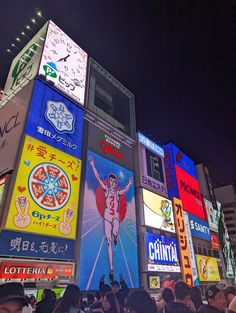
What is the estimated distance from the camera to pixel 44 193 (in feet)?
32.6

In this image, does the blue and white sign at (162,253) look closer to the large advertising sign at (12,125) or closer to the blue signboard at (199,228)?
the blue signboard at (199,228)

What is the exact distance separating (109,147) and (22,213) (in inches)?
302

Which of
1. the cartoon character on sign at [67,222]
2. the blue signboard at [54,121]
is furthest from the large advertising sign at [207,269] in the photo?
the blue signboard at [54,121]

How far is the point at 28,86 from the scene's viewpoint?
487 inches

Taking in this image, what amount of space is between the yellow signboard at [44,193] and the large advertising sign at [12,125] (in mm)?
582

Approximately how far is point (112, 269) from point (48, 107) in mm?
8999

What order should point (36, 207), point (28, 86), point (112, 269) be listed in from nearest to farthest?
point (36, 207) < point (112, 269) < point (28, 86)

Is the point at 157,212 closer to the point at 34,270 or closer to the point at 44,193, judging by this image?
the point at 44,193

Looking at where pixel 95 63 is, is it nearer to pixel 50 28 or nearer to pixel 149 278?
pixel 50 28

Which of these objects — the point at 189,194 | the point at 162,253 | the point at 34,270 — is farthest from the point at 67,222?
the point at 189,194

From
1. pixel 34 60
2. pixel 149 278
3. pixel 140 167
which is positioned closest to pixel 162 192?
pixel 140 167

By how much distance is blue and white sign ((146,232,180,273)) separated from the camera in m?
14.0

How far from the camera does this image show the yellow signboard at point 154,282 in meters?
13.3

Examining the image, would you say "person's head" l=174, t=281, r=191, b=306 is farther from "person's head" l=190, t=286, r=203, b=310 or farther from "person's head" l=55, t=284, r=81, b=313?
"person's head" l=55, t=284, r=81, b=313
